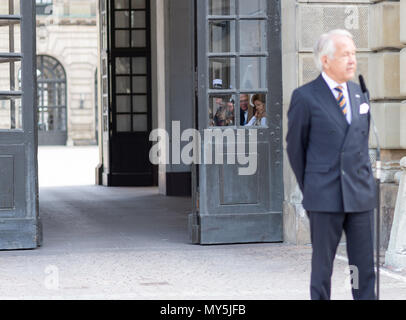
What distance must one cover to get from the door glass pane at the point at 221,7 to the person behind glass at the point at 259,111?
904mm

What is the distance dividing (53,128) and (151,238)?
3633 cm

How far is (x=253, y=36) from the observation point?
9391mm

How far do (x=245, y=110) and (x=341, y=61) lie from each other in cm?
443

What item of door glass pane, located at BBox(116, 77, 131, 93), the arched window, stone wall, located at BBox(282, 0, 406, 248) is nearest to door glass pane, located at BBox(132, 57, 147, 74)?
door glass pane, located at BBox(116, 77, 131, 93)

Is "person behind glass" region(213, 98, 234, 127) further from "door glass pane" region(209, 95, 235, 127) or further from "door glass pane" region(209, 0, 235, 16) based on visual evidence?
"door glass pane" region(209, 0, 235, 16)

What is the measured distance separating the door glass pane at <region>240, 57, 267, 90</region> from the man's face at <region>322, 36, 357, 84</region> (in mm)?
4351

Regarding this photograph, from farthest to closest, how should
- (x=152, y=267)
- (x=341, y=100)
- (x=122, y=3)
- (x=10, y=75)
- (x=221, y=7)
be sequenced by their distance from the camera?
1. (x=122, y=3)
2. (x=221, y=7)
3. (x=10, y=75)
4. (x=152, y=267)
5. (x=341, y=100)

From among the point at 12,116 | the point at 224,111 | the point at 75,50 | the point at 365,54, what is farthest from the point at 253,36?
the point at 75,50

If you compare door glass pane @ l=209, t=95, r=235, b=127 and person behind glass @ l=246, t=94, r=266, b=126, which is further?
person behind glass @ l=246, t=94, r=266, b=126

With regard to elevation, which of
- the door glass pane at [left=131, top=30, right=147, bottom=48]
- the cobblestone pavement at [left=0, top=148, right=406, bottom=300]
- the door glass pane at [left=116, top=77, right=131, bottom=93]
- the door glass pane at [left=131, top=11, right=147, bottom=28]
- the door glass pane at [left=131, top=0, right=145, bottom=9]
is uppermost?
the door glass pane at [left=131, top=0, right=145, bottom=9]

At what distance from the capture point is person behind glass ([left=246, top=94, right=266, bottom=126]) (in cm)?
941

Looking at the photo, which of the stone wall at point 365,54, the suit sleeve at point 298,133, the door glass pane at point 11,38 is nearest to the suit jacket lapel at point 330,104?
the suit sleeve at point 298,133

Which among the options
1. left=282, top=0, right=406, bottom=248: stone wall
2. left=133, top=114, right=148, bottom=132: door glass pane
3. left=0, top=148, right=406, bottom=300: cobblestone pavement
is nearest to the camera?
left=0, top=148, right=406, bottom=300: cobblestone pavement

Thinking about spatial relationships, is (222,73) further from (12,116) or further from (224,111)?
(12,116)
